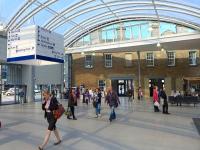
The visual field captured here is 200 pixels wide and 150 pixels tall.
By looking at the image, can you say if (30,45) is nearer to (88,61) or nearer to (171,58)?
(171,58)

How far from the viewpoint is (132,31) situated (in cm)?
4009

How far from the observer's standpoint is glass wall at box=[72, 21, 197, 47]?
3750cm

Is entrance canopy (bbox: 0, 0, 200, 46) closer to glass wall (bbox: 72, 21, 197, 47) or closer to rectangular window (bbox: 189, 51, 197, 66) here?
glass wall (bbox: 72, 21, 197, 47)

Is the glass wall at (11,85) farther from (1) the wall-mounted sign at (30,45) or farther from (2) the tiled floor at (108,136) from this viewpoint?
(2) the tiled floor at (108,136)

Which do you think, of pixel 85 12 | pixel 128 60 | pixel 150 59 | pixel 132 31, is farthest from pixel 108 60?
pixel 85 12

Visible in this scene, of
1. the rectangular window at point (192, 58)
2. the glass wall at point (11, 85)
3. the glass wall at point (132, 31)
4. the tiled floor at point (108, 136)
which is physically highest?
the glass wall at point (132, 31)

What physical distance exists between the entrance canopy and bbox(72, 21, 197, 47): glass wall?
0.93 metres

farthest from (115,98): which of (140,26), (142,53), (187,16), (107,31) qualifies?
(142,53)

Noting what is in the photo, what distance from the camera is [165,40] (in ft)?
112

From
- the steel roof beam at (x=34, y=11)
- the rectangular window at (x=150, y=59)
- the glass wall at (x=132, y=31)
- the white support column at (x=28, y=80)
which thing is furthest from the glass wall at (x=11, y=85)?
the rectangular window at (x=150, y=59)

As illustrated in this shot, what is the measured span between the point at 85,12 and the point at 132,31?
841 cm

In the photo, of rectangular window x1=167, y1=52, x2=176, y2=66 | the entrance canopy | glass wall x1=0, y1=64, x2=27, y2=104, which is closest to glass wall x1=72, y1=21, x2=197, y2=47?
the entrance canopy

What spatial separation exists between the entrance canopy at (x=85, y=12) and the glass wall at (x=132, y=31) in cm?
93

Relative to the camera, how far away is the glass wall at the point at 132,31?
37.5 m
